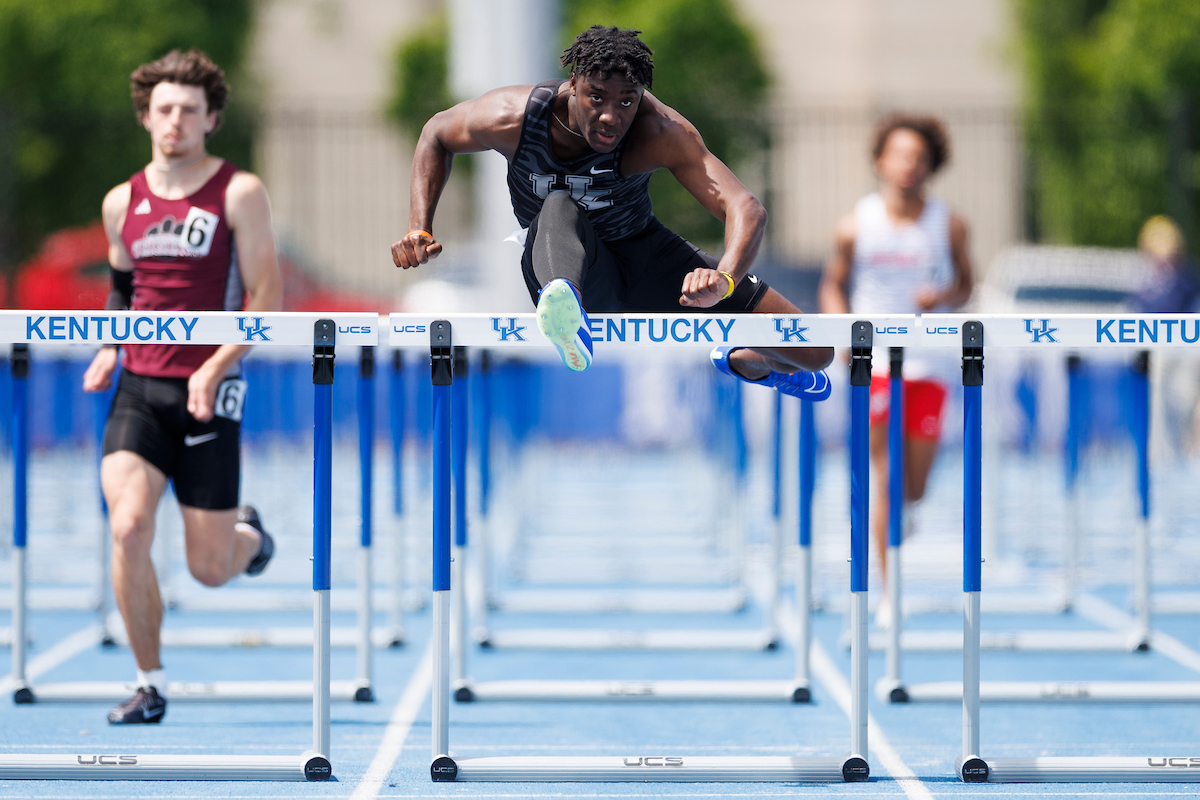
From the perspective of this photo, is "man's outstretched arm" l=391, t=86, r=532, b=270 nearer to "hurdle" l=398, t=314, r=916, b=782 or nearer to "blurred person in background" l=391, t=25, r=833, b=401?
"blurred person in background" l=391, t=25, r=833, b=401

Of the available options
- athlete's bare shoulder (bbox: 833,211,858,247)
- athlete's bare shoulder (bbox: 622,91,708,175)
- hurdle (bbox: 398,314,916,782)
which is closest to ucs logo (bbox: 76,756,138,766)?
hurdle (bbox: 398,314,916,782)

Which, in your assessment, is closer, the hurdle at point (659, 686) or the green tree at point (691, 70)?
the hurdle at point (659, 686)

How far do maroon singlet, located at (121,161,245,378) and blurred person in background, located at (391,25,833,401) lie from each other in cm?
97

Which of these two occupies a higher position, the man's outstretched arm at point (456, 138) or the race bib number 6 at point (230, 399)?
the man's outstretched arm at point (456, 138)

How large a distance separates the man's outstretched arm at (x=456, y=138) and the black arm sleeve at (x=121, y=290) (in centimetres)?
131

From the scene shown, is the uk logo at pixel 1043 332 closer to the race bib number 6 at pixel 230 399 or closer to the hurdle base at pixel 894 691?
the hurdle base at pixel 894 691

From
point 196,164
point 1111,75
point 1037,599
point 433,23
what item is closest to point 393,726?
point 196,164

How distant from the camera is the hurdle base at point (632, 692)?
15.5ft

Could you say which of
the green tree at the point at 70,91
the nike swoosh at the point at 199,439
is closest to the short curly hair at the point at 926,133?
the nike swoosh at the point at 199,439

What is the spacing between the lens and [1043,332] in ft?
11.6

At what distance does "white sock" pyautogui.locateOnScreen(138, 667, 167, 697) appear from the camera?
4258 millimetres

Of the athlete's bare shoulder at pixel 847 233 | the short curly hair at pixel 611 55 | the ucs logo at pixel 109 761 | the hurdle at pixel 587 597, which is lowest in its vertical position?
the ucs logo at pixel 109 761

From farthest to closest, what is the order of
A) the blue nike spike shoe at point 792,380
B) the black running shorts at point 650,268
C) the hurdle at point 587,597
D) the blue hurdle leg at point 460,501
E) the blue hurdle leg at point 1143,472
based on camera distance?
the hurdle at point 587,597 < the blue hurdle leg at point 1143,472 < the blue nike spike shoe at point 792,380 < the black running shorts at point 650,268 < the blue hurdle leg at point 460,501

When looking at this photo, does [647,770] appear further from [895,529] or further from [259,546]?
[259,546]
